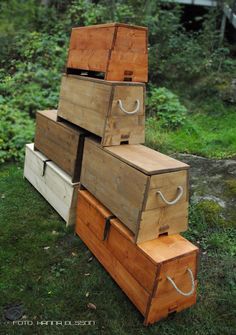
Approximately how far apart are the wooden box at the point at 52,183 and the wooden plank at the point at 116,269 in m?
0.23

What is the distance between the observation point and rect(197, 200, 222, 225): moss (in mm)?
3236

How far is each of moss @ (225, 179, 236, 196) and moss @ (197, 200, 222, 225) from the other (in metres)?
0.27

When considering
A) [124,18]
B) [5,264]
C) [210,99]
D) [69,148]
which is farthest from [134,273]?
[124,18]

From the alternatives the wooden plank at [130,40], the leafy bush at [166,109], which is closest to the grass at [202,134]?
the leafy bush at [166,109]

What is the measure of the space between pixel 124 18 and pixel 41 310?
6.28 metres

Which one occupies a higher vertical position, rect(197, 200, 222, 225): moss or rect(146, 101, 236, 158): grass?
rect(146, 101, 236, 158): grass

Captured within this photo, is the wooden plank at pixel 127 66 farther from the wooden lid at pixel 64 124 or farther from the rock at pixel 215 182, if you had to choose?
the rock at pixel 215 182

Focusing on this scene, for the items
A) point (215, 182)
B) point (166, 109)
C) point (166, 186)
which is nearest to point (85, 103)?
point (166, 186)

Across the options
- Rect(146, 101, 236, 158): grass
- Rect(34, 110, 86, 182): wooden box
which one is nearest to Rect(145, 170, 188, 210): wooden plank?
Rect(34, 110, 86, 182): wooden box

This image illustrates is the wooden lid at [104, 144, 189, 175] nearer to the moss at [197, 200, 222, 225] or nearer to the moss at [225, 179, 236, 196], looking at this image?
the moss at [197, 200, 222, 225]

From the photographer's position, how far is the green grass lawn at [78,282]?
2.25 metres

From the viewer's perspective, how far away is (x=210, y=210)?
3320 mm

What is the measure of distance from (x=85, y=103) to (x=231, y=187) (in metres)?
1.87

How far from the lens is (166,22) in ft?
23.8
